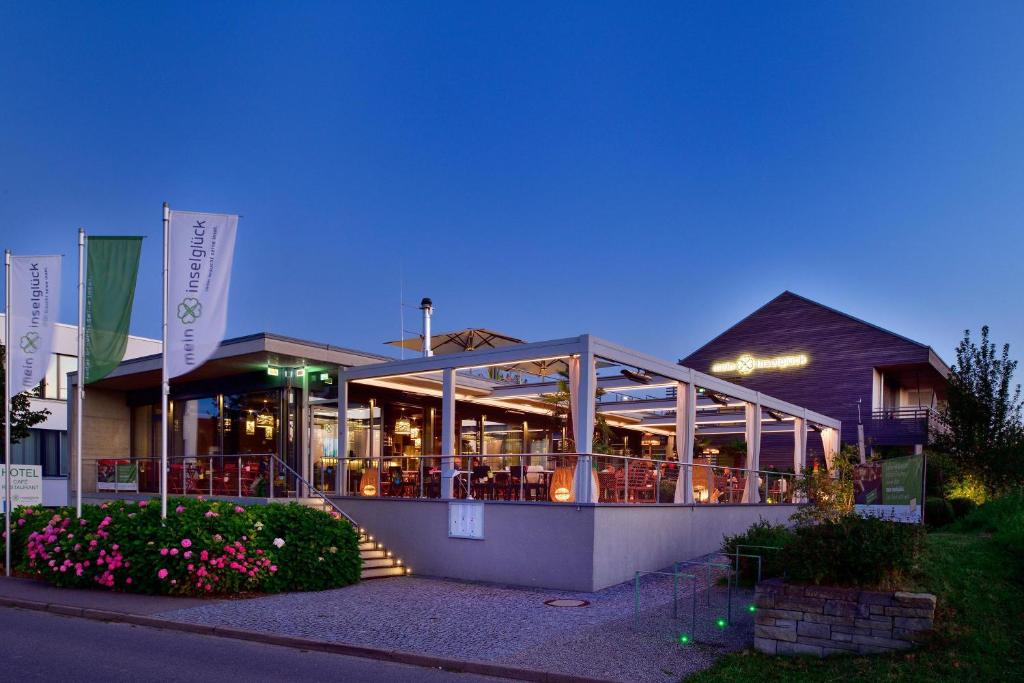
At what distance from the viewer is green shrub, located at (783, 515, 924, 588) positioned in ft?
27.7

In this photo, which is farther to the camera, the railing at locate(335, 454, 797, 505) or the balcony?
the balcony

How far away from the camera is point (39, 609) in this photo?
12047 mm

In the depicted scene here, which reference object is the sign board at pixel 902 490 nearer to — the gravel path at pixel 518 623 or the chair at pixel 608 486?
the gravel path at pixel 518 623

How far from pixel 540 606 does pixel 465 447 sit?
41.1 ft

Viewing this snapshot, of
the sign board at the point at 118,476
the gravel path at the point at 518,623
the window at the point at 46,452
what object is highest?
the sign board at the point at 118,476

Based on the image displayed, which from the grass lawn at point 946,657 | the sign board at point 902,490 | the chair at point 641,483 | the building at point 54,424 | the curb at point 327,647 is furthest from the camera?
the building at point 54,424

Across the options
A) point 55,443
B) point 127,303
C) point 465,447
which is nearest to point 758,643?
point 127,303

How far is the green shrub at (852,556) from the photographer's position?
8.43 meters

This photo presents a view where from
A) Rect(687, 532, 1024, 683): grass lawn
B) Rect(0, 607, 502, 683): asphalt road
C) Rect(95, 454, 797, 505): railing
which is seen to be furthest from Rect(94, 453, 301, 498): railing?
Rect(687, 532, 1024, 683): grass lawn

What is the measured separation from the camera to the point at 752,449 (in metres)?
21.0

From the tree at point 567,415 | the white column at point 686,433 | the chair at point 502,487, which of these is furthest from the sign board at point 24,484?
the white column at point 686,433

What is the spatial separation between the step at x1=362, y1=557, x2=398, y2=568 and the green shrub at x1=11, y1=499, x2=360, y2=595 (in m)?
0.85

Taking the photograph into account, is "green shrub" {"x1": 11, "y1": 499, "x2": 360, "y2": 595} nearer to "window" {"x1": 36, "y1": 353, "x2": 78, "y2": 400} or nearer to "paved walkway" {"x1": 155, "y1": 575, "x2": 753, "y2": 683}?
"paved walkway" {"x1": 155, "y1": 575, "x2": 753, "y2": 683}

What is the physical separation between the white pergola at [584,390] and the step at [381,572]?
5.18 feet
